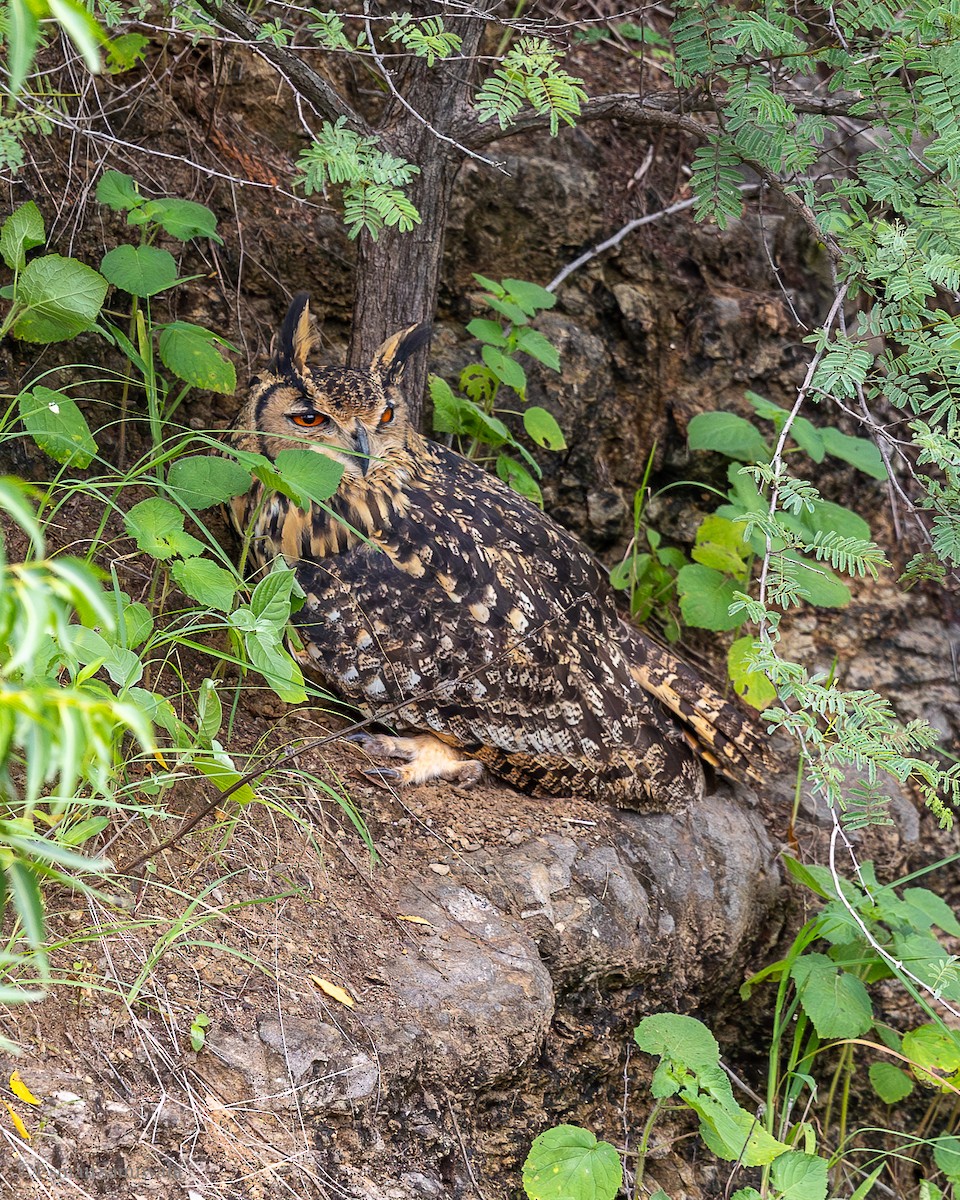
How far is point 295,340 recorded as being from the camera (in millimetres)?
3078

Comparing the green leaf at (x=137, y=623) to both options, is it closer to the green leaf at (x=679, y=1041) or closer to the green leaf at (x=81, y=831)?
the green leaf at (x=81, y=831)

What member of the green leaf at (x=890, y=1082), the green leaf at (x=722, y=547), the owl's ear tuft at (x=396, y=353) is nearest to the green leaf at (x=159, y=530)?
the owl's ear tuft at (x=396, y=353)

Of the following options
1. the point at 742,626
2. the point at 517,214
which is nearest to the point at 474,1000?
the point at 742,626

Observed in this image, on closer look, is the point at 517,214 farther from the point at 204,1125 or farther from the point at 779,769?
the point at 204,1125

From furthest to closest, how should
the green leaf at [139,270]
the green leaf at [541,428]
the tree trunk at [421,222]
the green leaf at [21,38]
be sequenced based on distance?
the green leaf at [541,428]
the tree trunk at [421,222]
the green leaf at [139,270]
the green leaf at [21,38]

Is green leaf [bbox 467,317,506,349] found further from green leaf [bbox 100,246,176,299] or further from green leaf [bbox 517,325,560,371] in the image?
green leaf [bbox 100,246,176,299]

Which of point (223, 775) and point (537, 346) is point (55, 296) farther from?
point (537, 346)

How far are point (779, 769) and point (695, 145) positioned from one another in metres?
2.85

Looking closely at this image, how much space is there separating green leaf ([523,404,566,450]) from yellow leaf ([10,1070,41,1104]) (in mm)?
2583

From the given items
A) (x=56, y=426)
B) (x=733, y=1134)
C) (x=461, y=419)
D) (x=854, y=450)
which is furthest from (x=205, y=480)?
(x=854, y=450)

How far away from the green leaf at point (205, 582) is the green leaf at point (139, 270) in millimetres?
854

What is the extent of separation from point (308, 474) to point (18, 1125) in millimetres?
1459

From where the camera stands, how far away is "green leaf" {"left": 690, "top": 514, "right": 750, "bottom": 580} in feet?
12.7

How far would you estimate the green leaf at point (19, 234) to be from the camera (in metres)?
2.58
